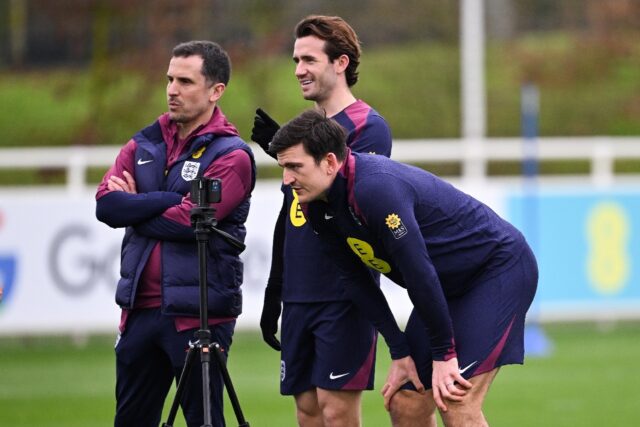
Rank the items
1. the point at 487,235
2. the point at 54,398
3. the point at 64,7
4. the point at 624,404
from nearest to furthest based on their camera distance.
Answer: the point at 487,235
the point at 624,404
the point at 54,398
the point at 64,7

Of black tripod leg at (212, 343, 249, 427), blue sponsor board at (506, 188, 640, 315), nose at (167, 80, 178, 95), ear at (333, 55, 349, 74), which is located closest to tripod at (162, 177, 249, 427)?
black tripod leg at (212, 343, 249, 427)

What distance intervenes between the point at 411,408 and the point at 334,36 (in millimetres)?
1835

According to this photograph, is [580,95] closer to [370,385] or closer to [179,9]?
[179,9]

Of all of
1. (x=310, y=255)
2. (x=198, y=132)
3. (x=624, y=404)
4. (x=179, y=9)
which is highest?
(x=179, y=9)

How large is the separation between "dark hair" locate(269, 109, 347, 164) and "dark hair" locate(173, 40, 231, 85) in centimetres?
98

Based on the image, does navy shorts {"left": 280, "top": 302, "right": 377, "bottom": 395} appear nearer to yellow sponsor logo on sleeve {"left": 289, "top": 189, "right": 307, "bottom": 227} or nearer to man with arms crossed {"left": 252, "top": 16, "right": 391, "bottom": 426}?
man with arms crossed {"left": 252, "top": 16, "right": 391, "bottom": 426}

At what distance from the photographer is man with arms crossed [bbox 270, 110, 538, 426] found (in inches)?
236

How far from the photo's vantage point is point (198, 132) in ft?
23.0

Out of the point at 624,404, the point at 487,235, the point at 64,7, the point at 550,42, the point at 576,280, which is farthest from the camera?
the point at 550,42

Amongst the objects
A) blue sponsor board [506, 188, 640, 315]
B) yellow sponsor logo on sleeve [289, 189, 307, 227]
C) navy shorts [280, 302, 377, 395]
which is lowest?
blue sponsor board [506, 188, 640, 315]

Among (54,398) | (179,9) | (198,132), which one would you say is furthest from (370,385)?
(179,9)

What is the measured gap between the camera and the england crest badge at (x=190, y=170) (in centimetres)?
698

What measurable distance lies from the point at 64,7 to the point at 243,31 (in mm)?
2523

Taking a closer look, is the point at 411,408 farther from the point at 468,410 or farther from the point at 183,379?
the point at 183,379
